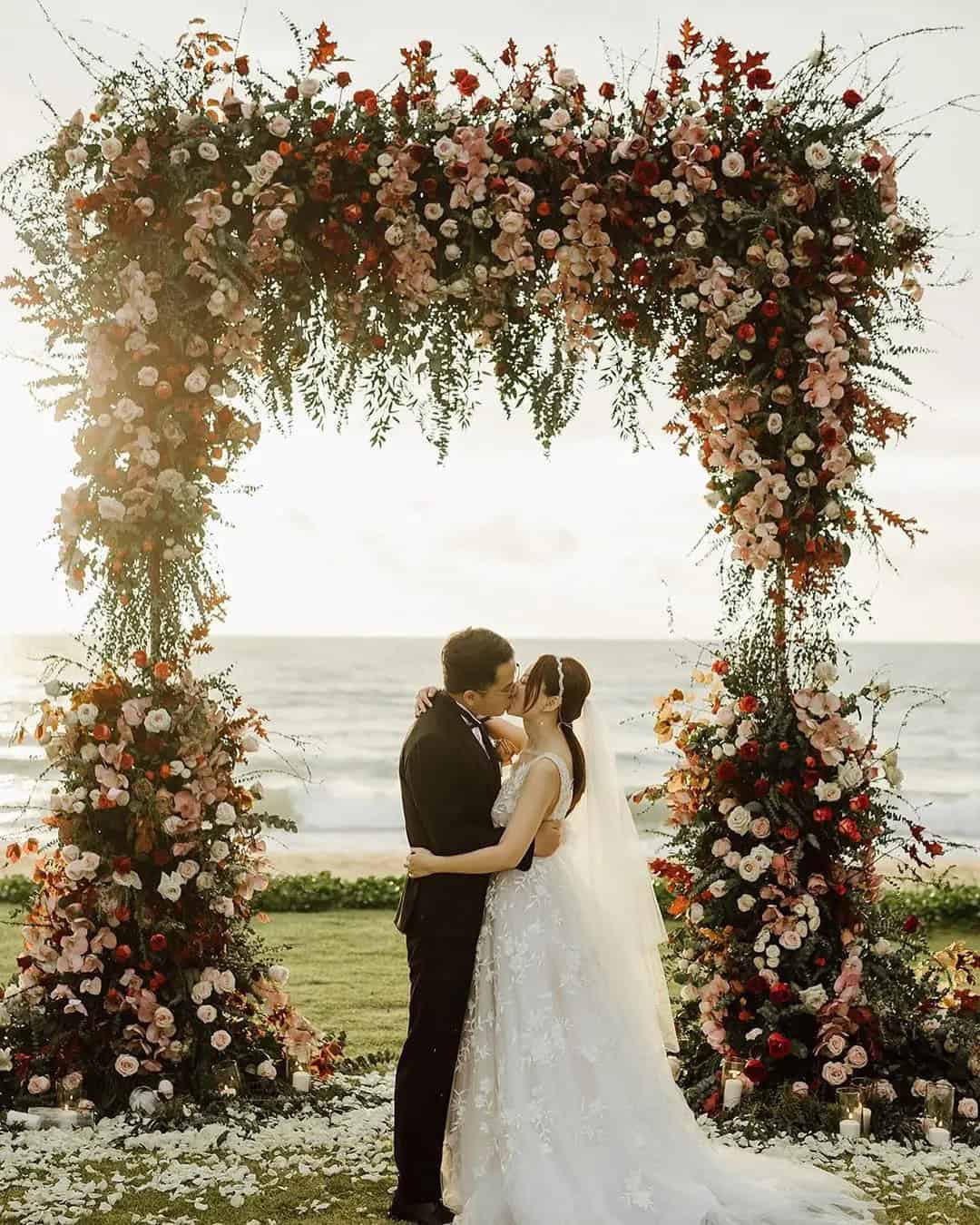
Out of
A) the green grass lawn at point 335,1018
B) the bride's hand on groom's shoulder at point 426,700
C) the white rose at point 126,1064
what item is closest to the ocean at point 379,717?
the green grass lawn at point 335,1018

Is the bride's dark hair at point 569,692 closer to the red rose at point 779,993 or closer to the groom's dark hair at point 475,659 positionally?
the groom's dark hair at point 475,659

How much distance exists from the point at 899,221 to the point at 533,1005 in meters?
3.37

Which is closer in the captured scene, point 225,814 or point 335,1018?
point 225,814

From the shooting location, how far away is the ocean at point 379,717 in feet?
72.7

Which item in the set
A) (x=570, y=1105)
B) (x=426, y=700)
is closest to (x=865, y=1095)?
(x=570, y=1105)

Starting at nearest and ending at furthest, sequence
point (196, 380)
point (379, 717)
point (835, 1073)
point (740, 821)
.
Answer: point (835, 1073)
point (196, 380)
point (740, 821)
point (379, 717)

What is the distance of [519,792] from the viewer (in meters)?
4.45

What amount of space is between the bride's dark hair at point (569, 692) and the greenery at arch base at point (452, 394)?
119 cm

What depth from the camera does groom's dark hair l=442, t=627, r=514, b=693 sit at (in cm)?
439

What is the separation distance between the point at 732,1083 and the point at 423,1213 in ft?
5.24

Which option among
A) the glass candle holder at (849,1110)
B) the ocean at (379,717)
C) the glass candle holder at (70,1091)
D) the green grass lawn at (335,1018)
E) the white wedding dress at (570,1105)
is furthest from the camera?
the ocean at (379,717)

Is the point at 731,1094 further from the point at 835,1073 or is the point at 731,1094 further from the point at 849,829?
the point at 849,829

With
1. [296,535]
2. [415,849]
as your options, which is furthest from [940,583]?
[415,849]

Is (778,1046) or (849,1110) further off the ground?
(778,1046)
